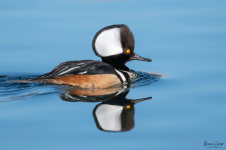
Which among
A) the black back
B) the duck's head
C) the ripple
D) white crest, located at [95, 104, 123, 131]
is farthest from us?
the duck's head

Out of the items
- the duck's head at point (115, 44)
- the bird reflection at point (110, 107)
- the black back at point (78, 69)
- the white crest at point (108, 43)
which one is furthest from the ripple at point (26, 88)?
the white crest at point (108, 43)

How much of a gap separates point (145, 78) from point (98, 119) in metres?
3.13

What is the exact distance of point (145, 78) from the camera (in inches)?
345

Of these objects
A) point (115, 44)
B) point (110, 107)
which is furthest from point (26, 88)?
point (115, 44)

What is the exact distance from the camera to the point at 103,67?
7961 mm

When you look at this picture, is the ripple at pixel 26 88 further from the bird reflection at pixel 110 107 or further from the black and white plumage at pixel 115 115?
the black and white plumage at pixel 115 115

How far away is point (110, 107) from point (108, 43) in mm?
2312

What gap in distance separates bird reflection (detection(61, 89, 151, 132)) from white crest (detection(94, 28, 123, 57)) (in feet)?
3.77

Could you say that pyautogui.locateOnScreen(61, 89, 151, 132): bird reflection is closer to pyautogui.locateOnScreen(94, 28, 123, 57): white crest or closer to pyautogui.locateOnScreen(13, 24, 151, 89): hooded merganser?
pyautogui.locateOnScreen(13, 24, 151, 89): hooded merganser

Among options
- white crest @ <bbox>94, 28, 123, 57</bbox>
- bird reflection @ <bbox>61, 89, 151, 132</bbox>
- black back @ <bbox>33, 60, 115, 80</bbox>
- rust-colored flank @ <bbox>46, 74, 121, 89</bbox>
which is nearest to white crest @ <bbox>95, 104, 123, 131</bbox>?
bird reflection @ <bbox>61, 89, 151, 132</bbox>

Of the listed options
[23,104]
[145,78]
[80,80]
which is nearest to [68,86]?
[80,80]

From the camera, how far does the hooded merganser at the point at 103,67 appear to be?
784 centimetres

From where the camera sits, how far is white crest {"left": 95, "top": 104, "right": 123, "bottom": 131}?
18.9 ft

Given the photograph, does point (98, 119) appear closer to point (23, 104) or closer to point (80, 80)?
point (23, 104)
